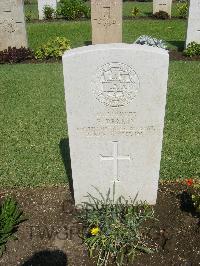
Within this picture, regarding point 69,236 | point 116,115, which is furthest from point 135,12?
point 69,236

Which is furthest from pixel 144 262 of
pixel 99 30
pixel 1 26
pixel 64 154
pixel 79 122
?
pixel 1 26

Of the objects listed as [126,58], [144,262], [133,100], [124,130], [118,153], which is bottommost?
[144,262]

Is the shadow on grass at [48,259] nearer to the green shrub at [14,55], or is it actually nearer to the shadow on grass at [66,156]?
the shadow on grass at [66,156]

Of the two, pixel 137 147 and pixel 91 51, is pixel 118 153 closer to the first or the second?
pixel 137 147

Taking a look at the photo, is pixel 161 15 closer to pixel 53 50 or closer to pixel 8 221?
pixel 53 50

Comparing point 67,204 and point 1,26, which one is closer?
point 67,204

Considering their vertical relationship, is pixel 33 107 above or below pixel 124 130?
below

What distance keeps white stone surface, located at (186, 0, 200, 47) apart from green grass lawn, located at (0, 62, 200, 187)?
6.11ft

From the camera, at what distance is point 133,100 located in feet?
11.8

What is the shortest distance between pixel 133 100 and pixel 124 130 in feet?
1.27

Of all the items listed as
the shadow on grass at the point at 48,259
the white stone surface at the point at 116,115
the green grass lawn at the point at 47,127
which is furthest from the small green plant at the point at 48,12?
the shadow on grass at the point at 48,259

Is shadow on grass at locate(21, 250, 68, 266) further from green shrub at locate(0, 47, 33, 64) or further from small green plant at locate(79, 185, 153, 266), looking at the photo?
green shrub at locate(0, 47, 33, 64)

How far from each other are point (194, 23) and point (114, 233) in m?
9.68

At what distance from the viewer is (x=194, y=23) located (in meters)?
11.6
